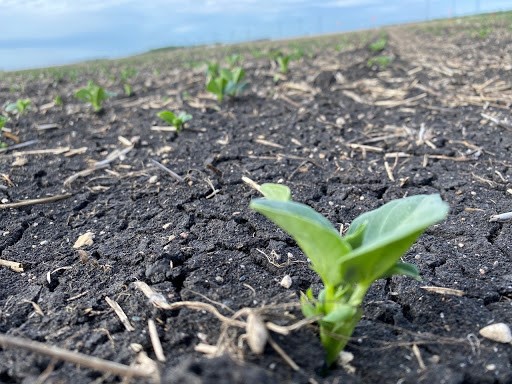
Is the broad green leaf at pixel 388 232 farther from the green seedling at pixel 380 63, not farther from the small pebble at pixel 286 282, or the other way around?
the green seedling at pixel 380 63

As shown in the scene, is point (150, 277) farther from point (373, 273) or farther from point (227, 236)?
point (373, 273)

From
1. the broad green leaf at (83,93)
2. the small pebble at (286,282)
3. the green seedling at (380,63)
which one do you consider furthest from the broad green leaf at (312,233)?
the green seedling at (380,63)

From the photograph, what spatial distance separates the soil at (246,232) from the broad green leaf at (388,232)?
0.25 meters

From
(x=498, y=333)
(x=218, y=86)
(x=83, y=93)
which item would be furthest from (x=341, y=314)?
(x=83, y=93)

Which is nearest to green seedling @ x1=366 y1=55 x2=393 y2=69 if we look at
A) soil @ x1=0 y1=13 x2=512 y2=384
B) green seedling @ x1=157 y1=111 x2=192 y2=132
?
soil @ x1=0 y1=13 x2=512 y2=384

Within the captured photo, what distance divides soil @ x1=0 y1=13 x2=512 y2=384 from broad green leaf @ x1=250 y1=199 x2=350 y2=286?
7.4 inches

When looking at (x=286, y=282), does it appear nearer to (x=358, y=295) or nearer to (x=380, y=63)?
(x=358, y=295)

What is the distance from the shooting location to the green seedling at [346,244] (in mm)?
1079

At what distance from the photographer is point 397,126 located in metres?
3.79

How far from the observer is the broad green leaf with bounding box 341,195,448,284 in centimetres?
105

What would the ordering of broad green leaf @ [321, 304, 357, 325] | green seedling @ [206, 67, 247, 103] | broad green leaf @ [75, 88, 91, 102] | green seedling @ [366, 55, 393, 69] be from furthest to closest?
1. green seedling @ [366, 55, 393, 69]
2. green seedling @ [206, 67, 247, 103]
3. broad green leaf @ [75, 88, 91, 102]
4. broad green leaf @ [321, 304, 357, 325]

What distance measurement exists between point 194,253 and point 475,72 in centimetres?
499

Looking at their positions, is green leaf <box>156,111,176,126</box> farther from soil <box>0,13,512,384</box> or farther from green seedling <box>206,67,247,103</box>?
green seedling <box>206,67,247,103</box>

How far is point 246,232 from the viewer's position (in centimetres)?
215
